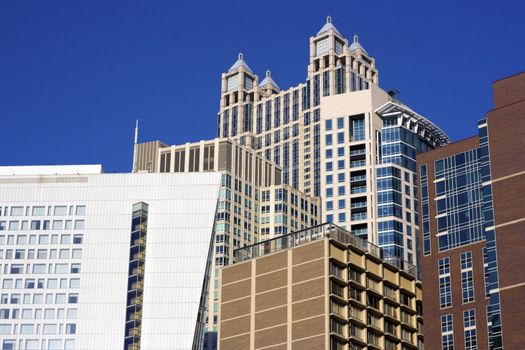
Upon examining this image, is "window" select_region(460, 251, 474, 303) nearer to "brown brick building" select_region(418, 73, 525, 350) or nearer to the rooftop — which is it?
"brown brick building" select_region(418, 73, 525, 350)

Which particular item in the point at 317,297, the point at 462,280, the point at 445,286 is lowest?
the point at 317,297

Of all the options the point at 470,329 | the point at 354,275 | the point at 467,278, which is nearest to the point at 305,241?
the point at 354,275

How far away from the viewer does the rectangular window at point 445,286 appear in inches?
6831

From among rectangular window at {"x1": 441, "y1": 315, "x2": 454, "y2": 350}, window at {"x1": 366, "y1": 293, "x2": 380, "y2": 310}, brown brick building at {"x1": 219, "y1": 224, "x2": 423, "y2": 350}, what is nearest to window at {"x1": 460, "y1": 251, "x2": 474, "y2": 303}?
rectangular window at {"x1": 441, "y1": 315, "x2": 454, "y2": 350}

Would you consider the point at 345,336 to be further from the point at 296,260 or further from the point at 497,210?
the point at 497,210

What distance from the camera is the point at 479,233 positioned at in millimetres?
174000

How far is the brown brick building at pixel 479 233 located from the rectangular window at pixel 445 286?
151 mm

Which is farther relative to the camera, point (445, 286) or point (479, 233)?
point (445, 286)

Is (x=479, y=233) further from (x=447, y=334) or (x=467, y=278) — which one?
(x=447, y=334)

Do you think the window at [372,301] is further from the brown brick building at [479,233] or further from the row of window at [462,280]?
the row of window at [462,280]

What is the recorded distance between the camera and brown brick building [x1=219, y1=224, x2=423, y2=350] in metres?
164

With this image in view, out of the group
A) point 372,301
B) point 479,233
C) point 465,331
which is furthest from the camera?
point 479,233

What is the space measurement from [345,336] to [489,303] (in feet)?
71.2

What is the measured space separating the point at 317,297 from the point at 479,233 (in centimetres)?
2824
